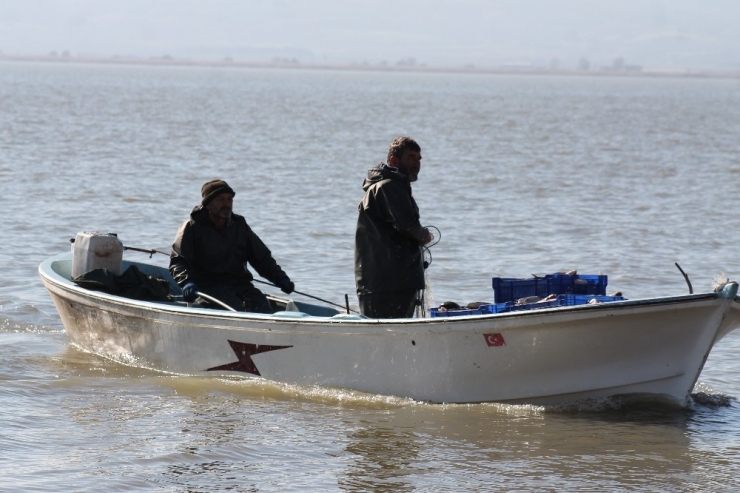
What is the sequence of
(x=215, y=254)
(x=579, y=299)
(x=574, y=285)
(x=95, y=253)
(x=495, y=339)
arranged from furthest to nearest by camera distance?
(x=95, y=253)
(x=215, y=254)
(x=574, y=285)
(x=579, y=299)
(x=495, y=339)

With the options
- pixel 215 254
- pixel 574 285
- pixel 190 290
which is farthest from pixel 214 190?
pixel 574 285

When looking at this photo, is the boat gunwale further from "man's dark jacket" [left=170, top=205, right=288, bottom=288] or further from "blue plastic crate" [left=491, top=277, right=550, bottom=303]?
"blue plastic crate" [left=491, top=277, right=550, bottom=303]

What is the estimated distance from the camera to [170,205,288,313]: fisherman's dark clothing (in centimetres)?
1000

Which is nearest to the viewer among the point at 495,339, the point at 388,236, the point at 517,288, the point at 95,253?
the point at 495,339

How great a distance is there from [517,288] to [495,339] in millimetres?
1220

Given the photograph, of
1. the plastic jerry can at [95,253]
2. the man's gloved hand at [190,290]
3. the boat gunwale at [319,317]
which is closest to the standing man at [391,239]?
the boat gunwale at [319,317]

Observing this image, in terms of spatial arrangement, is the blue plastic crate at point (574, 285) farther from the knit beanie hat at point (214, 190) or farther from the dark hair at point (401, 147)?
the knit beanie hat at point (214, 190)

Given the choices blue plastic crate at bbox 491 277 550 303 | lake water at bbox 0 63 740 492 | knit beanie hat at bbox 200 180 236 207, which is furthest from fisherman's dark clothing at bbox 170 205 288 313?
blue plastic crate at bbox 491 277 550 303

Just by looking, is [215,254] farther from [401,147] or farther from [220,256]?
[401,147]

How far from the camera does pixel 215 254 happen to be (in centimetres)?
1014

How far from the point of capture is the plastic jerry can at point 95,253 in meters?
10.9

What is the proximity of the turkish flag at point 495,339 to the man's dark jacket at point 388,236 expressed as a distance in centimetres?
97

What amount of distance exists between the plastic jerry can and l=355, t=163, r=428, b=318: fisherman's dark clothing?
2.69m

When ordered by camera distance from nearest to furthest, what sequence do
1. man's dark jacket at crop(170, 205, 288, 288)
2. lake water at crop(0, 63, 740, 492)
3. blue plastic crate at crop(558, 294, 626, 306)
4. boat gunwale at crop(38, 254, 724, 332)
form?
lake water at crop(0, 63, 740, 492) → boat gunwale at crop(38, 254, 724, 332) → blue plastic crate at crop(558, 294, 626, 306) → man's dark jacket at crop(170, 205, 288, 288)
